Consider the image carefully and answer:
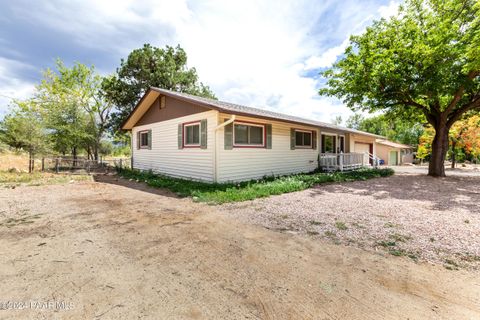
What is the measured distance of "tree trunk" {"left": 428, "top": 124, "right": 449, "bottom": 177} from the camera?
10.8 meters

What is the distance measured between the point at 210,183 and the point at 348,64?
31.0 feet

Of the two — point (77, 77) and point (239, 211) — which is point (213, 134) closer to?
point (239, 211)

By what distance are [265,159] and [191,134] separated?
3492 millimetres

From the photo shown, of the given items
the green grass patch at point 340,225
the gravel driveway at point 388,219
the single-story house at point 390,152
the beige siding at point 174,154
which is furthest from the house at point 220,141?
the single-story house at point 390,152

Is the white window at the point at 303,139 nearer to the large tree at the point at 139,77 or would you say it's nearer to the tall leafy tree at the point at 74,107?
the large tree at the point at 139,77

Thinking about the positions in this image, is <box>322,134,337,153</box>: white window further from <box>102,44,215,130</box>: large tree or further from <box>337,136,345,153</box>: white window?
<box>102,44,215,130</box>: large tree

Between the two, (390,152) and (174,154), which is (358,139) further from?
(174,154)

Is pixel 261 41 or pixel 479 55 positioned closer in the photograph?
pixel 479 55

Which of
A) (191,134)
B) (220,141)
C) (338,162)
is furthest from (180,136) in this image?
(338,162)

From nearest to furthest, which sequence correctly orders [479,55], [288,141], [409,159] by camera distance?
[479,55] → [288,141] → [409,159]

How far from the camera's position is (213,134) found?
7809mm

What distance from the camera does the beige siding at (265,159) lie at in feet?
26.2

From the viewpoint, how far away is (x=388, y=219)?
167 inches

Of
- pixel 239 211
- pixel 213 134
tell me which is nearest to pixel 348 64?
Answer: pixel 213 134
